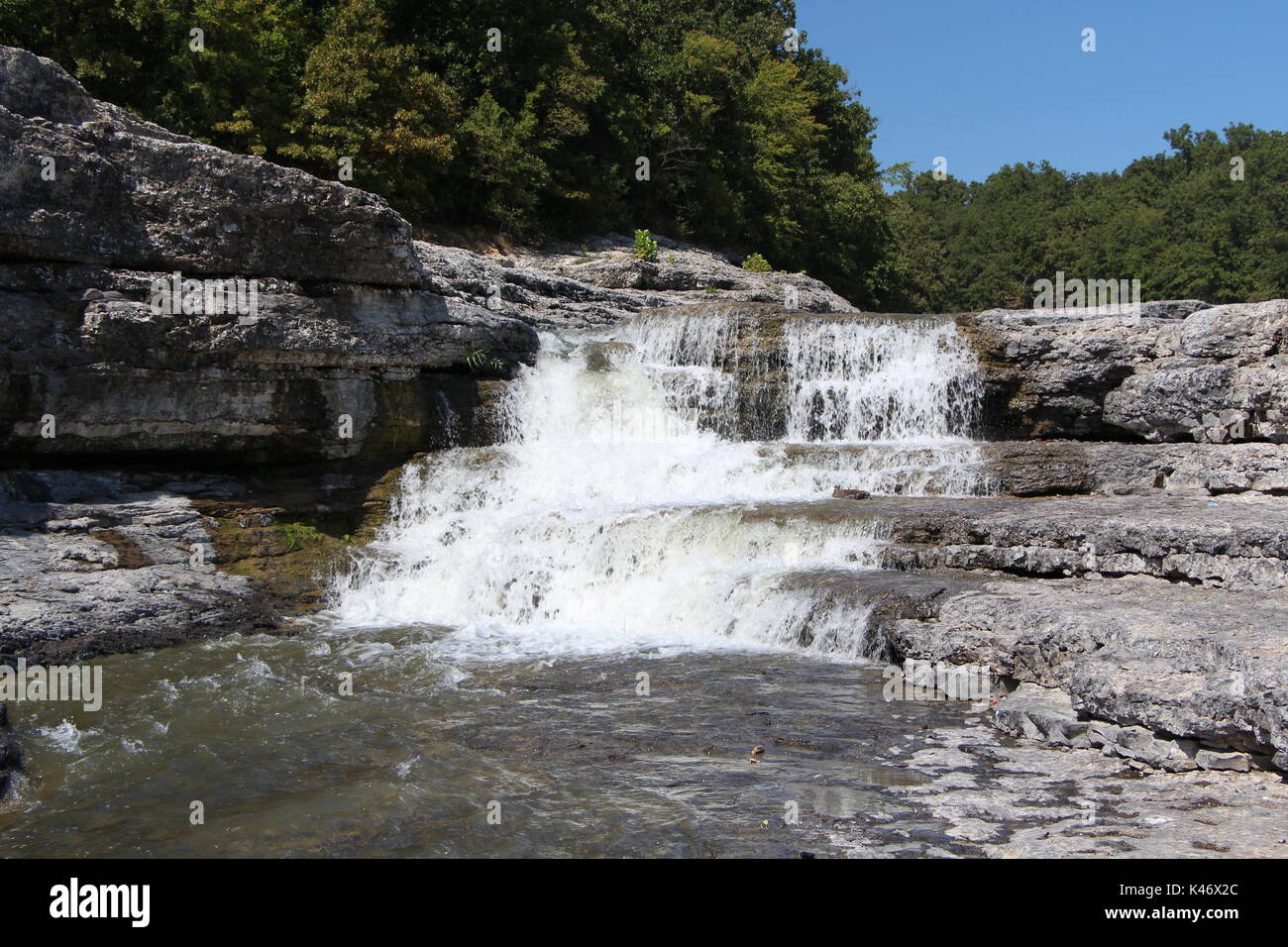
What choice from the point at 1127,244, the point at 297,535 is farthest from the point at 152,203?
the point at 1127,244

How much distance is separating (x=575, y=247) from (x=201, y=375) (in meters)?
16.3

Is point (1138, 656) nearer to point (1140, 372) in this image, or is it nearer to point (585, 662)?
point (585, 662)

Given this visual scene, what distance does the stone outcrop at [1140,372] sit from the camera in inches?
536

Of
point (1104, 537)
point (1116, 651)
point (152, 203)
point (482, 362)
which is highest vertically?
point (152, 203)

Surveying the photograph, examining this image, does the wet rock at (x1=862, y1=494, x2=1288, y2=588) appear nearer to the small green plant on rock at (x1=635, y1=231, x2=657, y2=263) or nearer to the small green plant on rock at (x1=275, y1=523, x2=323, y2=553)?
the small green plant on rock at (x1=275, y1=523, x2=323, y2=553)

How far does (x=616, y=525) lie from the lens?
1211 centimetres

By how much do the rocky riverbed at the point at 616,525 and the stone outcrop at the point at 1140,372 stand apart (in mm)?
44

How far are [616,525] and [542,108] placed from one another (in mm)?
20151

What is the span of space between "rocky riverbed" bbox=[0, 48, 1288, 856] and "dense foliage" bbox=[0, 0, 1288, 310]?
603 centimetres

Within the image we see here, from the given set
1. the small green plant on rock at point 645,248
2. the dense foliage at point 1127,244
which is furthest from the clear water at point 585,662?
the dense foliage at point 1127,244

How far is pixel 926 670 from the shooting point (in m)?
8.59
